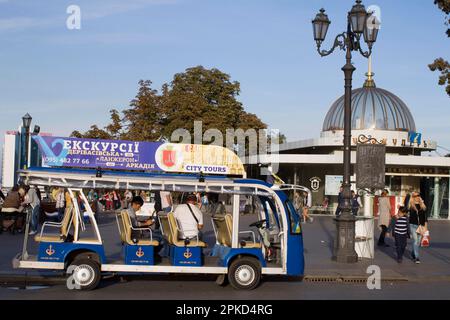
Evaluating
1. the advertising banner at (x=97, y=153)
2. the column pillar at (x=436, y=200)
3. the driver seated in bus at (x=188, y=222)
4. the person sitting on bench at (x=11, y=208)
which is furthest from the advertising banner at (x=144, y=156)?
the driver seated in bus at (x=188, y=222)

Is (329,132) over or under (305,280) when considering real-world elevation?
over

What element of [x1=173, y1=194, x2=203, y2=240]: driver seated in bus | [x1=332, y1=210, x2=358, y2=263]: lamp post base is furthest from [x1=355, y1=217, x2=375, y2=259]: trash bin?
[x1=173, y1=194, x2=203, y2=240]: driver seated in bus

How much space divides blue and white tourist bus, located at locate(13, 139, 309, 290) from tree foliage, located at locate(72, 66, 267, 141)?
125 feet

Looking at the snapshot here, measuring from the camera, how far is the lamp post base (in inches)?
668

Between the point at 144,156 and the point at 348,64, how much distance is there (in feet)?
72.6

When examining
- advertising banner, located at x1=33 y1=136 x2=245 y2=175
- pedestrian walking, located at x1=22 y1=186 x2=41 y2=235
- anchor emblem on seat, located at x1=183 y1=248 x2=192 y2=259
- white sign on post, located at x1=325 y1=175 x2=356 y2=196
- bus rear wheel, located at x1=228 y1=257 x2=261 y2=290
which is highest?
advertising banner, located at x1=33 y1=136 x2=245 y2=175

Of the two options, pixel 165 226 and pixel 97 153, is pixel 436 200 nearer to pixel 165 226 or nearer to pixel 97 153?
pixel 97 153

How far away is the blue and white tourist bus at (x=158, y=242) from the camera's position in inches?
473

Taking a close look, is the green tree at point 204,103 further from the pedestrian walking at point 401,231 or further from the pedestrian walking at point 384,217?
the pedestrian walking at point 401,231

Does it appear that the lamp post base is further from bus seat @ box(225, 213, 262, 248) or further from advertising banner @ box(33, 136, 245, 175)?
advertising banner @ box(33, 136, 245, 175)

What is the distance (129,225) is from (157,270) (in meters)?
0.95

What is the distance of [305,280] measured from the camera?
14438 millimetres
